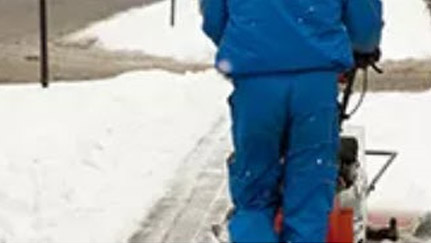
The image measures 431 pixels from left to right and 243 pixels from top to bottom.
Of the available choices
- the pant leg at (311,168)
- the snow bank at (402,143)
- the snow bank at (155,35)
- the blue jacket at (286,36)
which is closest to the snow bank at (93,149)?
the snow bank at (402,143)

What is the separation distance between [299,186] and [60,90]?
5583 mm

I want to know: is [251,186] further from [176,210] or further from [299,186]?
[176,210]

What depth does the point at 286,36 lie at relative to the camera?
482cm

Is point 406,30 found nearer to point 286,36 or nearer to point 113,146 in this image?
point 113,146

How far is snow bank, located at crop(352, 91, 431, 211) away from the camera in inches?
300

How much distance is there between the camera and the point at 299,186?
195 inches

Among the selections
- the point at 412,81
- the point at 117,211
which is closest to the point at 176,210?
the point at 117,211

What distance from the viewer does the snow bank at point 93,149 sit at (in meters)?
6.97

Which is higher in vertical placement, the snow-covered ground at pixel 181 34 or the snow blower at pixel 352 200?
the snow blower at pixel 352 200

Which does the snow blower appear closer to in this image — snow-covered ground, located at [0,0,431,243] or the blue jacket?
the blue jacket

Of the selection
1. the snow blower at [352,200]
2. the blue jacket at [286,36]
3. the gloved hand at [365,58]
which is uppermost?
the blue jacket at [286,36]

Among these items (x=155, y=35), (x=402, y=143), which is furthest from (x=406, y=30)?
(x=402, y=143)

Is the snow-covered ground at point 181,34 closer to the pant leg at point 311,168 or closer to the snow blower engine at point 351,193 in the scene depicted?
the snow blower engine at point 351,193

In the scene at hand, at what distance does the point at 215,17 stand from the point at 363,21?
0.63m
